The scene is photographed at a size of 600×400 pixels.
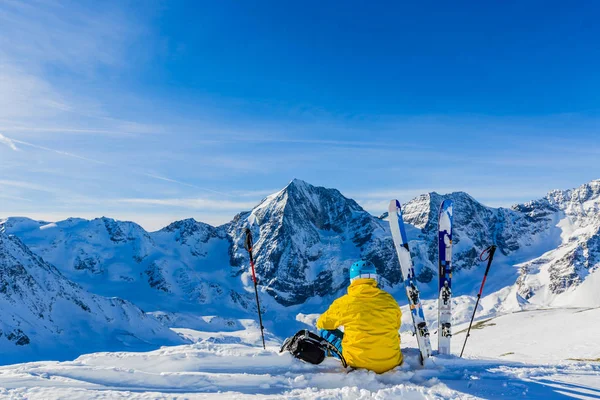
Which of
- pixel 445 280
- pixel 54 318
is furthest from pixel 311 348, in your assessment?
pixel 54 318

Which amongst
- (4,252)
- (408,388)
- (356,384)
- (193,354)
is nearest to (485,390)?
(408,388)

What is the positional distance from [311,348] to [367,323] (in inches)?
60.5

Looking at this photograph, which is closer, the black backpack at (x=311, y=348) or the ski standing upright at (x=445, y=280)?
the black backpack at (x=311, y=348)

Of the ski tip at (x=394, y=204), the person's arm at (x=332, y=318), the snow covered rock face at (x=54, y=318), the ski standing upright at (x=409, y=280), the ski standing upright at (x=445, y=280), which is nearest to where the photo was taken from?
the person's arm at (x=332, y=318)

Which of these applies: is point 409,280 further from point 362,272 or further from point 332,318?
point 332,318

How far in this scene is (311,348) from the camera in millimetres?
8992

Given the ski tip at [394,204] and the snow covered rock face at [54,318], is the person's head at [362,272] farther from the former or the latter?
the snow covered rock face at [54,318]

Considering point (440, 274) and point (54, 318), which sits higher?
point (440, 274)

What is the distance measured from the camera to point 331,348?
9.20m

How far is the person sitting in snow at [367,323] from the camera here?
8258 mm

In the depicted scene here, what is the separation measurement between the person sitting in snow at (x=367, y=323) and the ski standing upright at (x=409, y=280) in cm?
155

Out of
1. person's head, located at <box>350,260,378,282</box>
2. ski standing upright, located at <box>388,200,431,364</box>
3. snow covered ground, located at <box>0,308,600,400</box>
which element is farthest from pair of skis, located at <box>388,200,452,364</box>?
person's head, located at <box>350,260,378,282</box>

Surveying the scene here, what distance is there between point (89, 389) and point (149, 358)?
178 cm

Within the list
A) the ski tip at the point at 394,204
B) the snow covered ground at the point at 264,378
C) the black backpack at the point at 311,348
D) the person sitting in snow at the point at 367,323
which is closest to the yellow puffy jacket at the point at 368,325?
the person sitting in snow at the point at 367,323
